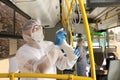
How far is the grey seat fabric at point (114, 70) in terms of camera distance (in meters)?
4.70

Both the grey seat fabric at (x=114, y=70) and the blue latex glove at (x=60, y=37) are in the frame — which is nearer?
the blue latex glove at (x=60, y=37)

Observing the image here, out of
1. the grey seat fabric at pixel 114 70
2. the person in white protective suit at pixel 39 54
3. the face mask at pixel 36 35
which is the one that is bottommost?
the grey seat fabric at pixel 114 70

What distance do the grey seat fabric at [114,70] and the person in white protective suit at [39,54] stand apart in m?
2.82

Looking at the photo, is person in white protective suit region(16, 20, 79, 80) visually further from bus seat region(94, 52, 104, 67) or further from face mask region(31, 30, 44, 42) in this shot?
bus seat region(94, 52, 104, 67)

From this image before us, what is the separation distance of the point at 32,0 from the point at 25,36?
64cm

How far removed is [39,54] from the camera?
6.68 feet

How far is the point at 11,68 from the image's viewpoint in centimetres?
305

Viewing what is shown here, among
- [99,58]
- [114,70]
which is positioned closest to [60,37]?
[114,70]

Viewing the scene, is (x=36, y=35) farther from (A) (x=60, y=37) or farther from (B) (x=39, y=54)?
(A) (x=60, y=37)

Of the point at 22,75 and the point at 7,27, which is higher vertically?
the point at 7,27

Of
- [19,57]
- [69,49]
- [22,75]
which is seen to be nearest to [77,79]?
[22,75]

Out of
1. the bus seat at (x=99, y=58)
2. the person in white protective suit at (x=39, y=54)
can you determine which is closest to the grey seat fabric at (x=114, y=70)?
the bus seat at (x=99, y=58)

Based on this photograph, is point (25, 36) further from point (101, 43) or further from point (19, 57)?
point (101, 43)

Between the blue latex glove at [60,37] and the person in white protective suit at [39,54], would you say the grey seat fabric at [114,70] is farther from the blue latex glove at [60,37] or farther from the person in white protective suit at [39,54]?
the blue latex glove at [60,37]
